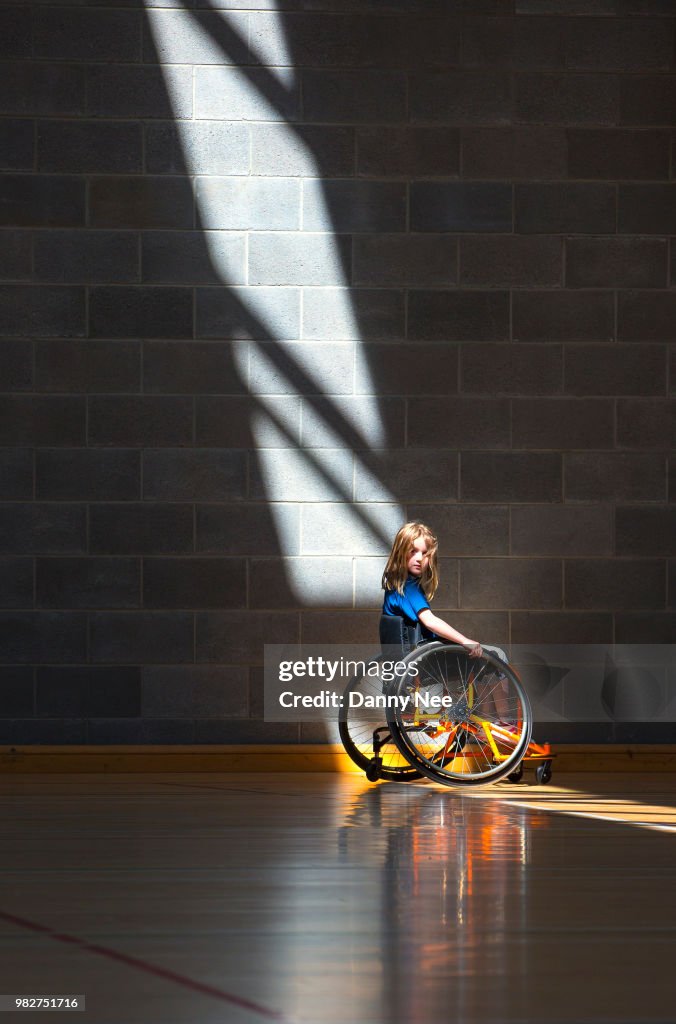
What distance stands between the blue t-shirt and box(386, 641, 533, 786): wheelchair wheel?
18 cm

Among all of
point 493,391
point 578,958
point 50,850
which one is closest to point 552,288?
point 493,391

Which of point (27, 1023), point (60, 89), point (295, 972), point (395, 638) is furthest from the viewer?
point (60, 89)

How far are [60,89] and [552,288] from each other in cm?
231

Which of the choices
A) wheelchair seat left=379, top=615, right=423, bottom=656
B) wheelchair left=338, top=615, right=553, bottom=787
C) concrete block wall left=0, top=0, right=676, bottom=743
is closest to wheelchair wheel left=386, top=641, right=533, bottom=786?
wheelchair left=338, top=615, right=553, bottom=787

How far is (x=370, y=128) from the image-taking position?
6.17 m

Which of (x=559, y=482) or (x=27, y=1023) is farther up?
(x=559, y=482)

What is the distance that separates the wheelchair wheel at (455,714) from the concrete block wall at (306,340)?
73 cm

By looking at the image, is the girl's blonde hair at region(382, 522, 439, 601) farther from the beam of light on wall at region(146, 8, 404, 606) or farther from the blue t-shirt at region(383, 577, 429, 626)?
the beam of light on wall at region(146, 8, 404, 606)

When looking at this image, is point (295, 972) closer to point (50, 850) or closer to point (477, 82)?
point (50, 850)

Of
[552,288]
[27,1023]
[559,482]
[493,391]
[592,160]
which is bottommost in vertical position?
[27,1023]

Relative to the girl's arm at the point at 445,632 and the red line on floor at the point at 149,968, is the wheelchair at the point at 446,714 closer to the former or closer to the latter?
the girl's arm at the point at 445,632

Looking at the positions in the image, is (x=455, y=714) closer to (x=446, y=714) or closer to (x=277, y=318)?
(x=446, y=714)

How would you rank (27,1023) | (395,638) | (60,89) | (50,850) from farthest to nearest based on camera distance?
(60,89) → (395,638) → (50,850) → (27,1023)

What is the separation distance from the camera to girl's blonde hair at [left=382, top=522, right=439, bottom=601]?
5508 millimetres
